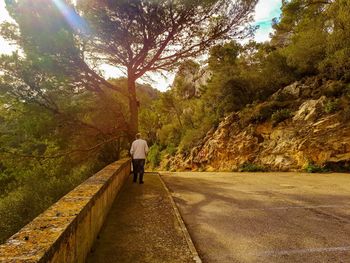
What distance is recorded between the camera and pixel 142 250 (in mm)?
4379

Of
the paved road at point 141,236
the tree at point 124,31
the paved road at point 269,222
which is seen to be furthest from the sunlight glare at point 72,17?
the paved road at point 141,236

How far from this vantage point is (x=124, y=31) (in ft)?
44.7

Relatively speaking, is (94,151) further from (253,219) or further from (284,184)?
(253,219)

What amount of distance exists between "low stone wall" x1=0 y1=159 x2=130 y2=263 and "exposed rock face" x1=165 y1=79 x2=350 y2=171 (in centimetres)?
1136

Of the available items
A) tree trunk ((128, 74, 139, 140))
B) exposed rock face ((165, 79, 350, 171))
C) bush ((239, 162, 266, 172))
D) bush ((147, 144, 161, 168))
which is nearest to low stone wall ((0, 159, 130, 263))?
tree trunk ((128, 74, 139, 140))

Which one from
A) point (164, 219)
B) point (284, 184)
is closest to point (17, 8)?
point (164, 219)

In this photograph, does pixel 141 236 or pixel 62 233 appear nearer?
pixel 62 233

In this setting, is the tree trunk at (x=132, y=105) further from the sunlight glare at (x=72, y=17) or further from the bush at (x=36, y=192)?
the sunlight glare at (x=72, y=17)

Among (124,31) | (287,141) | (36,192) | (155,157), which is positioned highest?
(124,31)

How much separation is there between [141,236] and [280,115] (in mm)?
13806

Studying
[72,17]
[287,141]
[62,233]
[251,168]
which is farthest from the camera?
[251,168]

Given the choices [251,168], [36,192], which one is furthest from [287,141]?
[36,192]

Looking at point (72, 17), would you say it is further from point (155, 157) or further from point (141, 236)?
point (155, 157)

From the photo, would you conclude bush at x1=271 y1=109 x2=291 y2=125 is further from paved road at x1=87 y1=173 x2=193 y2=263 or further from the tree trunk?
paved road at x1=87 y1=173 x2=193 y2=263
